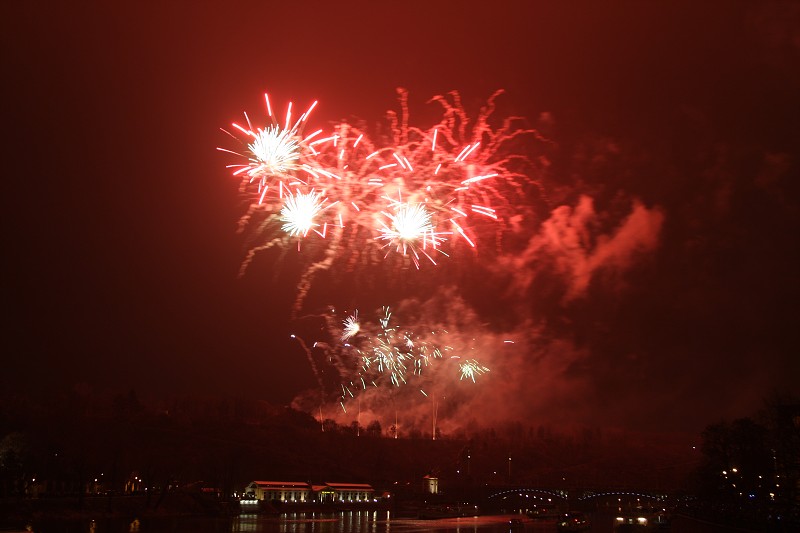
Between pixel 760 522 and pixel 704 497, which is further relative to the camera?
pixel 704 497

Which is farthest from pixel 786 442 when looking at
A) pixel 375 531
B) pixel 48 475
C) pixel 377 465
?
pixel 377 465

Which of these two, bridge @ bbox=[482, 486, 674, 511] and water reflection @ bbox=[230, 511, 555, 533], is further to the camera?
bridge @ bbox=[482, 486, 674, 511]

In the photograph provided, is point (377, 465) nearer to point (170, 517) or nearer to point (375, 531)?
point (170, 517)

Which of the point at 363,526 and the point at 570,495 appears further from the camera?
the point at 570,495

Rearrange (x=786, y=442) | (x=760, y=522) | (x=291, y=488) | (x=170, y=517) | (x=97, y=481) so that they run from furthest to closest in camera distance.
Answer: (x=291, y=488) → (x=97, y=481) → (x=170, y=517) → (x=786, y=442) → (x=760, y=522)

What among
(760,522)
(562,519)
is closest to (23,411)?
(562,519)

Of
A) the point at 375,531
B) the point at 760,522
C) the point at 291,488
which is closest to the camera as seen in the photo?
the point at 760,522

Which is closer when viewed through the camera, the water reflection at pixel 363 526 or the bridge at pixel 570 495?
the water reflection at pixel 363 526

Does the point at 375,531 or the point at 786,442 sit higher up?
the point at 786,442

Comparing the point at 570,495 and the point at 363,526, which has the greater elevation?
the point at 570,495
